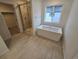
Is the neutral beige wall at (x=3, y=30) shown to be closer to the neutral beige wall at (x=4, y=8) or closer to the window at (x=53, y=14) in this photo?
the neutral beige wall at (x=4, y=8)

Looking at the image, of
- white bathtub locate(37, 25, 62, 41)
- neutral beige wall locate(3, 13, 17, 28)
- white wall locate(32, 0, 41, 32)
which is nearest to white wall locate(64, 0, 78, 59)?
white bathtub locate(37, 25, 62, 41)

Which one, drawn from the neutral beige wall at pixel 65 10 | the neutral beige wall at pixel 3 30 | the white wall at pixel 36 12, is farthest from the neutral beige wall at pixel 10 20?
the neutral beige wall at pixel 65 10

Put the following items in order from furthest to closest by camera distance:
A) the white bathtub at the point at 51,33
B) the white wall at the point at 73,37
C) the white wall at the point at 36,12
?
the white wall at the point at 36,12, the white bathtub at the point at 51,33, the white wall at the point at 73,37

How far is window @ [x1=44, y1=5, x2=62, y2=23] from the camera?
3.13 m

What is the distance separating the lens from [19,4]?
3.57 meters

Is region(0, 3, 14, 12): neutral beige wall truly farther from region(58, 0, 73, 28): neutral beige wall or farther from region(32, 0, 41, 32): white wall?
region(58, 0, 73, 28): neutral beige wall

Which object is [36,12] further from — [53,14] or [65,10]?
[65,10]

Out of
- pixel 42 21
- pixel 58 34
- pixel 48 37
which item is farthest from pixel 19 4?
pixel 58 34

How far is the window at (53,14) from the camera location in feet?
10.3

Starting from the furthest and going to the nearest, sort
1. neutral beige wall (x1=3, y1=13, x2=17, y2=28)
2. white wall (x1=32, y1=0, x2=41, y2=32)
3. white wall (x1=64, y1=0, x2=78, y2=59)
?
neutral beige wall (x1=3, y1=13, x2=17, y2=28), white wall (x1=32, y1=0, x2=41, y2=32), white wall (x1=64, y1=0, x2=78, y2=59)

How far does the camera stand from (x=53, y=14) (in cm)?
330

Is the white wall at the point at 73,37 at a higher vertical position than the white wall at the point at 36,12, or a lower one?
lower

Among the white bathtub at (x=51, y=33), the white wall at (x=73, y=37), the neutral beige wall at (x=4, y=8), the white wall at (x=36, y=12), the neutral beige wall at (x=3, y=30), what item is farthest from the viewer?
the neutral beige wall at (x=4, y=8)

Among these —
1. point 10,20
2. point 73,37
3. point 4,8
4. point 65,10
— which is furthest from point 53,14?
point 10,20
